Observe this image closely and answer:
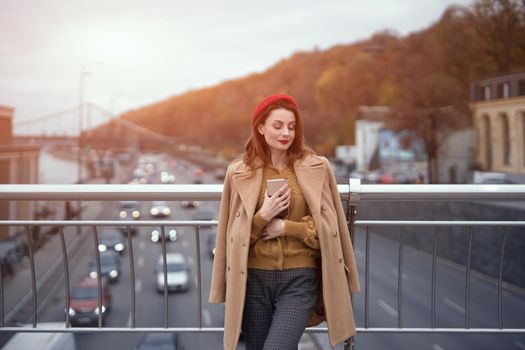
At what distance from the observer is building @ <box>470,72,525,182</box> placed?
28.9 meters

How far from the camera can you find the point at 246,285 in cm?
225

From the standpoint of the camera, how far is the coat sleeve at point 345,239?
7.60ft

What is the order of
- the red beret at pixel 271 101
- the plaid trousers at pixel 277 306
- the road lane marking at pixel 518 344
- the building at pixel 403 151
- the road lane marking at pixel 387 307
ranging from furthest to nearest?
the building at pixel 403 151 < the road lane marking at pixel 387 307 < the road lane marking at pixel 518 344 < the red beret at pixel 271 101 < the plaid trousers at pixel 277 306

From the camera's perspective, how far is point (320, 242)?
219cm

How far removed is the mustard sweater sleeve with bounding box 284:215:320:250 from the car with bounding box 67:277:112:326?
163 cm

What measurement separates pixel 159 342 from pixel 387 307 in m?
1.60

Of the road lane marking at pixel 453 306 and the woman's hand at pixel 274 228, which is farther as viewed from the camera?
the road lane marking at pixel 453 306

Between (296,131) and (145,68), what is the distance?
2491 inches

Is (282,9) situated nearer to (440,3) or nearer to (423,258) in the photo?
(440,3)

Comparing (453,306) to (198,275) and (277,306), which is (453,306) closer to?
(198,275)

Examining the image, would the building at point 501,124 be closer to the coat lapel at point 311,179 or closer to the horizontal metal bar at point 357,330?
the horizontal metal bar at point 357,330

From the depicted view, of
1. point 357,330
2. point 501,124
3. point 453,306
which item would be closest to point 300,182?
point 357,330

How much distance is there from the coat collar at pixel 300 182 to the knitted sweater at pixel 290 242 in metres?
0.04

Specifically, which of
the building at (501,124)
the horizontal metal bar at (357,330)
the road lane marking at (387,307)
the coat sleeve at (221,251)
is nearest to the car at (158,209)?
the horizontal metal bar at (357,330)
